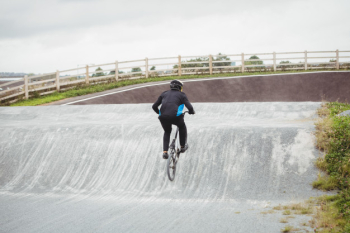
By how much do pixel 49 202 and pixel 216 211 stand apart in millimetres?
3741

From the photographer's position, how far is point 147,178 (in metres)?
9.88

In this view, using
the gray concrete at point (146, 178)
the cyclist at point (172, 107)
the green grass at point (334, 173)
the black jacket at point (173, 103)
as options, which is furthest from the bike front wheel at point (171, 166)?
the green grass at point (334, 173)

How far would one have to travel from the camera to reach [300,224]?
6.29m

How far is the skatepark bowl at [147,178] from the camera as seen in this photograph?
6.88 m

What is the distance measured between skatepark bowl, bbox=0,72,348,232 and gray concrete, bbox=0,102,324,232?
0.02 m

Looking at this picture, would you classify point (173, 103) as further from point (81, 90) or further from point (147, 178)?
point (81, 90)

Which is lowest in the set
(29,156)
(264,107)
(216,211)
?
(216,211)

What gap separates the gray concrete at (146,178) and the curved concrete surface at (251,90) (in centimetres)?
1025

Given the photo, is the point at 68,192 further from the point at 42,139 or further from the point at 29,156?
the point at 42,139

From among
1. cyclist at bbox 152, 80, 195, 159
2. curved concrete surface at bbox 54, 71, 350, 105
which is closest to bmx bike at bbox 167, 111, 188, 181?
cyclist at bbox 152, 80, 195, 159

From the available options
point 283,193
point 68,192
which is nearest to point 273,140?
point 283,193

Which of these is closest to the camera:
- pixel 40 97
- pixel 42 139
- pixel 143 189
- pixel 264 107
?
pixel 143 189

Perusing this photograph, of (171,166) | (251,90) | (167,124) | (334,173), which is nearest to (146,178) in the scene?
(171,166)

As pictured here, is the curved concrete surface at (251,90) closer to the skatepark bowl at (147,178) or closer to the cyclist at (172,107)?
the skatepark bowl at (147,178)
